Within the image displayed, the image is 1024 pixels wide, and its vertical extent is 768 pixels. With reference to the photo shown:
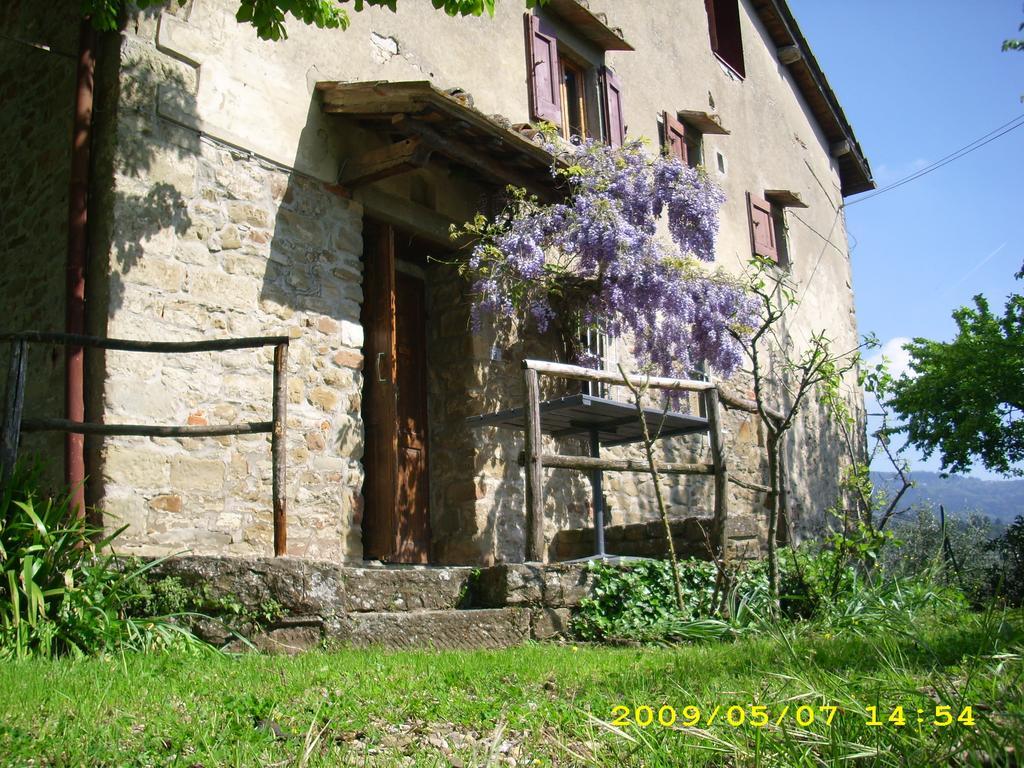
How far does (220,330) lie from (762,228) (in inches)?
316

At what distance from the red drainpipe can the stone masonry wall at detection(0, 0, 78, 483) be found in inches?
10.2

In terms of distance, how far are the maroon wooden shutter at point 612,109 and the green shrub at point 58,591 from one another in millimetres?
6364

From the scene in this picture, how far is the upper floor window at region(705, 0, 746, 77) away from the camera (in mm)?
12148

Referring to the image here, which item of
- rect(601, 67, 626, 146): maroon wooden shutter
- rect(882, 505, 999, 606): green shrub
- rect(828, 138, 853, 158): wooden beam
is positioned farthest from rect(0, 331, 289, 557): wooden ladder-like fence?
rect(828, 138, 853, 158): wooden beam

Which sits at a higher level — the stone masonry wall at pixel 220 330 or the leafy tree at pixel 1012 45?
the leafy tree at pixel 1012 45

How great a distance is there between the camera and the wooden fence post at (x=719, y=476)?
17.9 feet

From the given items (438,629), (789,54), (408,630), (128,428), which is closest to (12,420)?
(128,428)

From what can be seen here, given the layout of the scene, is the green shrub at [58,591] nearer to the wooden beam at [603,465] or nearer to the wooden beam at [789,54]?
the wooden beam at [603,465]

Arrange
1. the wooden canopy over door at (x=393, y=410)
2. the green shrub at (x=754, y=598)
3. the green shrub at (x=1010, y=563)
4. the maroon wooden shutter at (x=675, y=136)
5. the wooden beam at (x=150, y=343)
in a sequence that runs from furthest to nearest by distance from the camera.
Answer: the maroon wooden shutter at (x=675, y=136), the green shrub at (x=1010, y=563), the wooden canopy over door at (x=393, y=410), the green shrub at (x=754, y=598), the wooden beam at (x=150, y=343)

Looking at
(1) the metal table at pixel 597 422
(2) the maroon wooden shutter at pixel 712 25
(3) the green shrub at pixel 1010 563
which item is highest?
(2) the maroon wooden shutter at pixel 712 25

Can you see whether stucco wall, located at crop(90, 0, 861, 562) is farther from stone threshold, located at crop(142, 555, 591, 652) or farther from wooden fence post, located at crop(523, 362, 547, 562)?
wooden fence post, located at crop(523, 362, 547, 562)

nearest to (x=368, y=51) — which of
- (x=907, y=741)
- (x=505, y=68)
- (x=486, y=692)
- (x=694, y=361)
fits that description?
(x=505, y=68)

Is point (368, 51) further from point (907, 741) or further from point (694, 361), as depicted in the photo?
point (907, 741)
